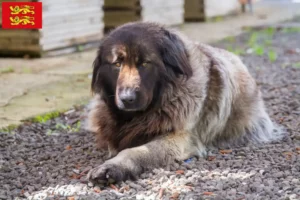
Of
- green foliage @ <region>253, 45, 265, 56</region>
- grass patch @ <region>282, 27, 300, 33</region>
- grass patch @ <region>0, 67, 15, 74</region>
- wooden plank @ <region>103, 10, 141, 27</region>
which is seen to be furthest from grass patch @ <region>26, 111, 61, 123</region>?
grass patch @ <region>282, 27, 300, 33</region>

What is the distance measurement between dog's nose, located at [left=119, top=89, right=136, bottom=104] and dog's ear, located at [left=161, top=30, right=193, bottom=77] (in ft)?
1.41

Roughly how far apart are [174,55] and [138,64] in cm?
32

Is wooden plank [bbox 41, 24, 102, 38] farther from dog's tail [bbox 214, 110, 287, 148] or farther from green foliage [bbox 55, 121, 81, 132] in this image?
dog's tail [bbox 214, 110, 287, 148]

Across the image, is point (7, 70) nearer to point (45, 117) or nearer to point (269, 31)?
point (45, 117)

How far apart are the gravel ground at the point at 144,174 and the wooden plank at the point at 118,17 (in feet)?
20.9

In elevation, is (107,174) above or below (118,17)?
below

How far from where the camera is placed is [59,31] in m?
9.31

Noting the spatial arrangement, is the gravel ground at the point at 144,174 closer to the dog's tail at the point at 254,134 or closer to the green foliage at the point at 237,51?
the dog's tail at the point at 254,134

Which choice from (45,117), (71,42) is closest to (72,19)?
(71,42)

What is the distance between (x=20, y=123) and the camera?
17.9 feet

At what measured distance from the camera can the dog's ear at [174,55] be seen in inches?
175

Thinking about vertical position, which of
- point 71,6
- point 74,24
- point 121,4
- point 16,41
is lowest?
point 16,41

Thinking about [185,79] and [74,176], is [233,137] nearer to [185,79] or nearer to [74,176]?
[185,79]

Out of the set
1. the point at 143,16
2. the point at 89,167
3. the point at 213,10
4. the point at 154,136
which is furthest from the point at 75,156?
the point at 213,10
